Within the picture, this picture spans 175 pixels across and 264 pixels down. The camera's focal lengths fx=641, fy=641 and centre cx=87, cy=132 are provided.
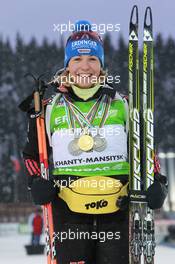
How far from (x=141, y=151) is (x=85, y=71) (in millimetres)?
563

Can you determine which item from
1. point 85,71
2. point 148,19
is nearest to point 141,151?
point 85,71

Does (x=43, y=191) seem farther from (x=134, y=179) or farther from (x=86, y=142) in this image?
(x=134, y=179)

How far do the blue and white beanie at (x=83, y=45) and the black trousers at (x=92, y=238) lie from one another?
2.91 ft

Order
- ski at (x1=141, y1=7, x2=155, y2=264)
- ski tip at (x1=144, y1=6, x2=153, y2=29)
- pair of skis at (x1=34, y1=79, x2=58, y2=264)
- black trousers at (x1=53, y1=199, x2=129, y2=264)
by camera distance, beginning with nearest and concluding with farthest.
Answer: black trousers at (x1=53, y1=199, x2=129, y2=264)
pair of skis at (x1=34, y1=79, x2=58, y2=264)
ski at (x1=141, y1=7, x2=155, y2=264)
ski tip at (x1=144, y1=6, x2=153, y2=29)

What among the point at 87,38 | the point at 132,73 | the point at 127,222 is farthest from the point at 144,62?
the point at 127,222

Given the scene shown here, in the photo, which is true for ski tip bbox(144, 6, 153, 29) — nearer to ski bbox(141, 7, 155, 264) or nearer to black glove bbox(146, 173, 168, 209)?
ski bbox(141, 7, 155, 264)

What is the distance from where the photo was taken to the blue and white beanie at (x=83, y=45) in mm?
3682

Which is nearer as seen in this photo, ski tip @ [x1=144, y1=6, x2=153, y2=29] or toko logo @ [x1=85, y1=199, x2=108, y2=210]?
toko logo @ [x1=85, y1=199, x2=108, y2=210]

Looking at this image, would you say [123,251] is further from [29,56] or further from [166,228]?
[29,56]

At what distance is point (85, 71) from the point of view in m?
3.59

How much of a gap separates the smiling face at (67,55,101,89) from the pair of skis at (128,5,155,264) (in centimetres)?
26

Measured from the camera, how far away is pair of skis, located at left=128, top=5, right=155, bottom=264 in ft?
11.7

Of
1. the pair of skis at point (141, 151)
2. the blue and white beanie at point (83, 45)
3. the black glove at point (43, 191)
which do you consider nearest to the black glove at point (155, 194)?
the pair of skis at point (141, 151)

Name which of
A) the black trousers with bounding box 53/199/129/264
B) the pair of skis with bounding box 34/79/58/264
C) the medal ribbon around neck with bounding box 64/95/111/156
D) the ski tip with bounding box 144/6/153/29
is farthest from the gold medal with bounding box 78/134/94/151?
the ski tip with bounding box 144/6/153/29
